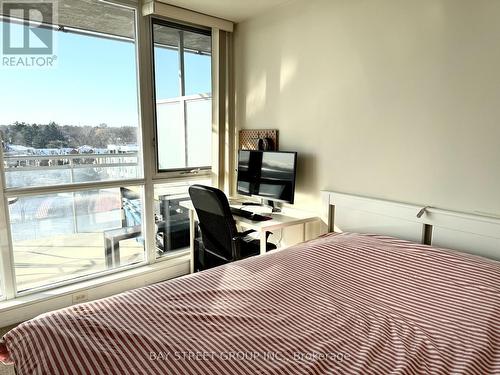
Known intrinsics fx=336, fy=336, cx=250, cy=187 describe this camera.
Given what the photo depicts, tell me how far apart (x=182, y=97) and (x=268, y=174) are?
3.92ft

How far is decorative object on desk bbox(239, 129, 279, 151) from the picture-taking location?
10.1 ft

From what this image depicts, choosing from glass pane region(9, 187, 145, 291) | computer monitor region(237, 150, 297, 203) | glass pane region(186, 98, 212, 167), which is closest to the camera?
glass pane region(9, 187, 145, 291)

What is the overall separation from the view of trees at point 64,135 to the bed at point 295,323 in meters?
1.62

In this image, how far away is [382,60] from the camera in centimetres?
226

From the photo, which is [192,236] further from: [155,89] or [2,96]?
[2,96]

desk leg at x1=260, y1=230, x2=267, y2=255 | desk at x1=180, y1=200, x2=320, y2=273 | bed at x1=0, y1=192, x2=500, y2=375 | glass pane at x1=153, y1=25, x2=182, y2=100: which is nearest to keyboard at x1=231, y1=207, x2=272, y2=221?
desk at x1=180, y1=200, x2=320, y2=273

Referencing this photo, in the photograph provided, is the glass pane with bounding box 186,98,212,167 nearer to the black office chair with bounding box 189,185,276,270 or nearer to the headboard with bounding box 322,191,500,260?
the black office chair with bounding box 189,185,276,270

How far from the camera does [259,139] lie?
3146 mm

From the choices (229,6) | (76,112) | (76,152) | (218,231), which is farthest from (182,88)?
(218,231)

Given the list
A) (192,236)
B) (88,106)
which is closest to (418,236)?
(192,236)

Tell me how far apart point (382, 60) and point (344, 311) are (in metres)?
1.67

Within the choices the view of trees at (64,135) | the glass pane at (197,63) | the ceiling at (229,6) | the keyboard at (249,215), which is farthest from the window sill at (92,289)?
the ceiling at (229,6)

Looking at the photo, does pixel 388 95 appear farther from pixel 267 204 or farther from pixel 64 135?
pixel 64 135

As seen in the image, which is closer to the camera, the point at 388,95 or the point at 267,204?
the point at 388,95
